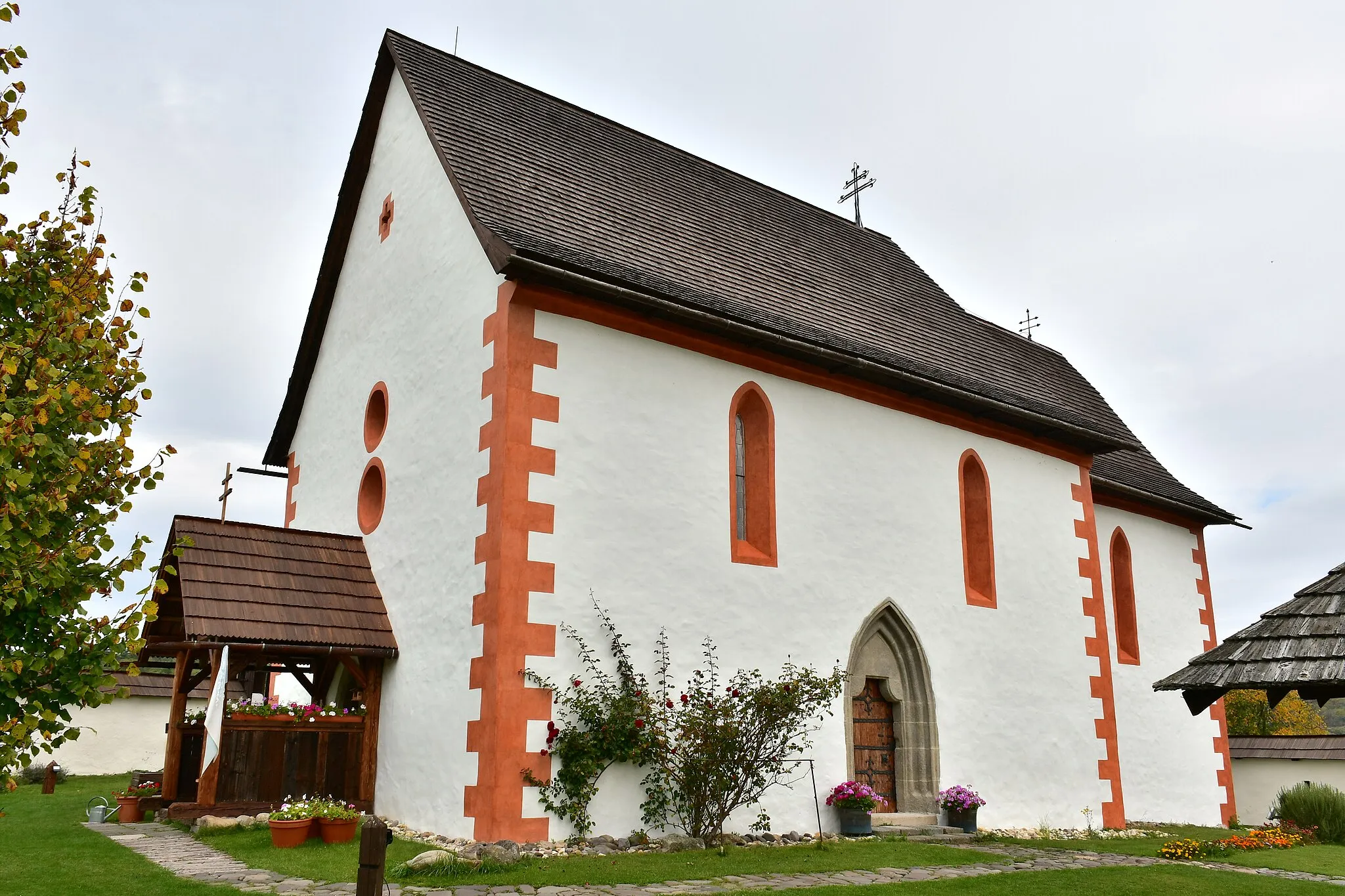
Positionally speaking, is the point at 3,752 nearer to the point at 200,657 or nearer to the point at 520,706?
the point at 520,706

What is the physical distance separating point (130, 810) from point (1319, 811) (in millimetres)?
14822

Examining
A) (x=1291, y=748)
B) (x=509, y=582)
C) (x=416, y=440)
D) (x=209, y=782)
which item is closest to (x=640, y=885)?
(x=509, y=582)

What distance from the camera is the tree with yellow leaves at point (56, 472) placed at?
15.2 feet

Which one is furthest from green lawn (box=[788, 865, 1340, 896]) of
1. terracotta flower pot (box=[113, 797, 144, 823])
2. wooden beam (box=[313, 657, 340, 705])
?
terracotta flower pot (box=[113, 797, 144, 823])

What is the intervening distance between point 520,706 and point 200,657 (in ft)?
18.0

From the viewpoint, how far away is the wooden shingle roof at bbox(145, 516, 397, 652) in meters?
11.2

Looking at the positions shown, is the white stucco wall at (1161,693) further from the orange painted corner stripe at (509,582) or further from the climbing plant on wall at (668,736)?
the orange painted corner stripe at (509,582)

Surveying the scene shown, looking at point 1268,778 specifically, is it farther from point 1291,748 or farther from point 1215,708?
point 1215,708

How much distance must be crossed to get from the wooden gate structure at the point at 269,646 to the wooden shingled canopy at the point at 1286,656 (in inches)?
338

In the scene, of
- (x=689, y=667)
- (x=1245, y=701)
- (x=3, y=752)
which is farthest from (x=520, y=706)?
(x=1245, y=701)

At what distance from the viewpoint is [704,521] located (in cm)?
1194

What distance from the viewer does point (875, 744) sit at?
13539 millimetres

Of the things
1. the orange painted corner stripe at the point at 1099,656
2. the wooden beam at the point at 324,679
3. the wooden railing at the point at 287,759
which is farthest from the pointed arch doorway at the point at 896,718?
the wooden beam at the point at 324,679

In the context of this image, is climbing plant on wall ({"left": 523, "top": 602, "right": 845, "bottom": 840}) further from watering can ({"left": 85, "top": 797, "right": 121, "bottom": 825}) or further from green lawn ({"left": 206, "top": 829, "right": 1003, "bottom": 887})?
watering can ({"left": 85, "top": 797, "right": 121, "bottom": 825})
